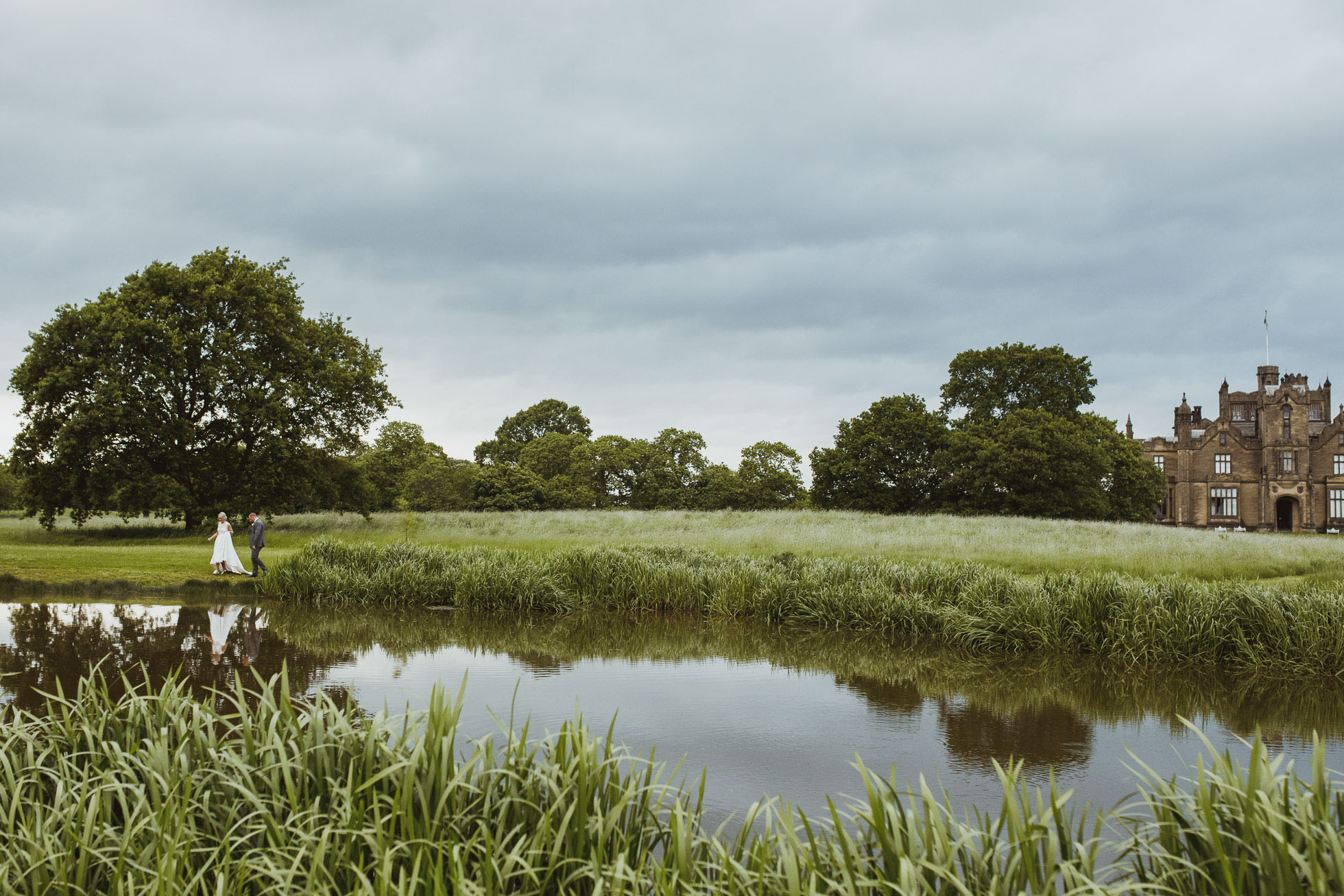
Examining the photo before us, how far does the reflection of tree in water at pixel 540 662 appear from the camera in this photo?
→ 1021 cm

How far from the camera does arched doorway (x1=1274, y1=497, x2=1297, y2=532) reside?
60.0 m

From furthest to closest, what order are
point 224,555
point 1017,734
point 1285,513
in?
point 1285,513, point 224,555, point 1017,734

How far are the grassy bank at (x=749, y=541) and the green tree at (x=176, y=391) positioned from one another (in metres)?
2.18

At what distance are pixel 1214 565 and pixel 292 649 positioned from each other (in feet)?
57.9

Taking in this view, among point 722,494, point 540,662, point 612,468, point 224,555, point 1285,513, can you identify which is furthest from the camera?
point 612,468

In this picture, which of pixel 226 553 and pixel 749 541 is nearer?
pixel 226 553

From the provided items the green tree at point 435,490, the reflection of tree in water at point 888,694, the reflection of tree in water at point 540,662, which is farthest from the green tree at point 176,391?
the green tree at point 435,490

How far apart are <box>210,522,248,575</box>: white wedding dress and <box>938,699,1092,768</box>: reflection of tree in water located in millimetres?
15398

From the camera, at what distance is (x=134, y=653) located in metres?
10.3

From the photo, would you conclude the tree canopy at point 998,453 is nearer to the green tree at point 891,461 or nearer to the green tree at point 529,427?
the green tree at point 891,461

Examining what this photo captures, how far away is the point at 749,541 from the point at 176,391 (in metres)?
21.6

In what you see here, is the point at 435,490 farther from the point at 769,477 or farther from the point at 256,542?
the point at 256,542

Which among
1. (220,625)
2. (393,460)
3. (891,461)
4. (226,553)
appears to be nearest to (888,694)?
(220,625)

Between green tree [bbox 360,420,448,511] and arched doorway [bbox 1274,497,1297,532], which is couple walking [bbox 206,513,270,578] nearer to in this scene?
green tree [bbox 360,420,448,511]
